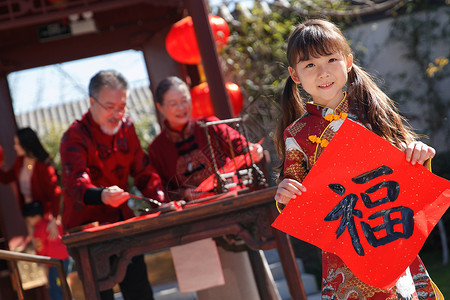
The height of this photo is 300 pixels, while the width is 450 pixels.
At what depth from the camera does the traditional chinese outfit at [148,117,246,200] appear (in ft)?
10.8

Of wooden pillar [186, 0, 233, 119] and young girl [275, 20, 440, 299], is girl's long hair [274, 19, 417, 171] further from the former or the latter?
wooden pillar [186, 0, 233, 119]

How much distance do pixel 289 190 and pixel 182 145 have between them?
1.72 meters

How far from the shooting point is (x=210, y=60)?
441 cm

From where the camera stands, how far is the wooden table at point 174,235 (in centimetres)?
273

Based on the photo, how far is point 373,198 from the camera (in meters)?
1.85

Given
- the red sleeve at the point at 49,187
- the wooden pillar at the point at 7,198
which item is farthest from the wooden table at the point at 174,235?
the wooden pillar at the point at 7,198

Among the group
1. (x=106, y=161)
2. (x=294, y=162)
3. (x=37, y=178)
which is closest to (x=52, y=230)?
(x=37, y=178)

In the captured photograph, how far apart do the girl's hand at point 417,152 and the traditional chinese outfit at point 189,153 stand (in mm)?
1442

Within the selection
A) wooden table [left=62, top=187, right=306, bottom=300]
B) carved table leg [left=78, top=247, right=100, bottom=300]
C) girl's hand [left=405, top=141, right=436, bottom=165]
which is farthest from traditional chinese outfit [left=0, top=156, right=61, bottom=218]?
girl's hand [left=405, top=141, right=436, bottom=165]

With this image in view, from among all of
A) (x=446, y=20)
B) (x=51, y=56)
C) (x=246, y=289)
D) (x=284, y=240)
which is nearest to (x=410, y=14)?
(x=446, y=20)

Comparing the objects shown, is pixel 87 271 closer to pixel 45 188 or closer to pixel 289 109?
pixel 289 109

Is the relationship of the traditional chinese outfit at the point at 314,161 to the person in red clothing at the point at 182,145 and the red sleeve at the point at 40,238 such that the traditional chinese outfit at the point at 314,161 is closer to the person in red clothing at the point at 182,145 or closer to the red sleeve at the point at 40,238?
the person in red clothing at the point at 182,145

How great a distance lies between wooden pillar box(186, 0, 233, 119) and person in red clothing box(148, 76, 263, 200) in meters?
0.80

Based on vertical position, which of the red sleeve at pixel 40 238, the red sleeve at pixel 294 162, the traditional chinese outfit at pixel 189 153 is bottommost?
the red sleeve at pixel 40 238
